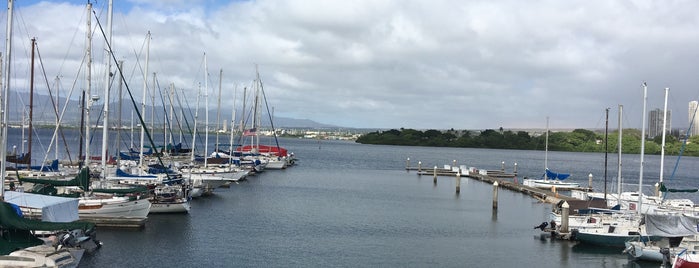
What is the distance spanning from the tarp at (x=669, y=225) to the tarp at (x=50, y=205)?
90.0 feet

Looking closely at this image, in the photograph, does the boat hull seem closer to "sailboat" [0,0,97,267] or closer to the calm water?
the calm water

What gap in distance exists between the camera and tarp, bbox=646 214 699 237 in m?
34.0

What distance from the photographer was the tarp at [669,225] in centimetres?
3397

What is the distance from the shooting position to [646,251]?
33562 millimetres

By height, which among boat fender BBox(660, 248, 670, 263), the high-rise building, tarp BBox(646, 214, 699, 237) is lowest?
boat fender BBox(660, 248, 670, 263)

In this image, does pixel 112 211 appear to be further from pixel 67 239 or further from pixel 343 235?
pixel 343 235

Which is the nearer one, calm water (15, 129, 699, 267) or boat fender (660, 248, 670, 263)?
boat fender (660, 248, 670, 263)

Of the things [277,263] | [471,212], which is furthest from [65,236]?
[471,212]

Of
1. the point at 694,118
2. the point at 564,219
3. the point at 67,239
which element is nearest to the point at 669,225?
the point at 564,219

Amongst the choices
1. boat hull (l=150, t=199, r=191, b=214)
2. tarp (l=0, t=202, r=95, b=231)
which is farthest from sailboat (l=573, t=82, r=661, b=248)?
tarp (l=0, t=202, r=95, b=231)

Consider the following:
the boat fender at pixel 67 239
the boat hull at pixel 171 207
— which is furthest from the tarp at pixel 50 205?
the boat hull at pixel 171 207

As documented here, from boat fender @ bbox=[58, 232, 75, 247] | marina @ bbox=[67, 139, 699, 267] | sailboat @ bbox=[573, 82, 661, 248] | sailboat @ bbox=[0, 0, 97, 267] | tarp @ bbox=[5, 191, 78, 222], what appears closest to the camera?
sailboat @ bbox=[0, 0, 97, 267]

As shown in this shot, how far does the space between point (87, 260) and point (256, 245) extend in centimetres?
894

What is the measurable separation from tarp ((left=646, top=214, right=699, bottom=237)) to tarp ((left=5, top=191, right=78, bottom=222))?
27.4 m
